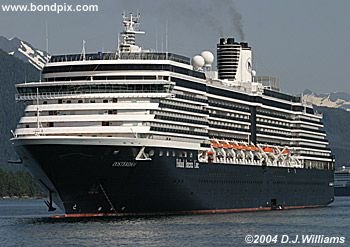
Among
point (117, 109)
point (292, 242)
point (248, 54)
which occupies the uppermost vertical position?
point (248, 54)

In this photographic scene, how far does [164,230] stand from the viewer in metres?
84.1

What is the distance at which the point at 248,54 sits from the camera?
133m

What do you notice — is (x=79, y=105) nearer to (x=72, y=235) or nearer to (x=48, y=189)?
(x=48, y=189)

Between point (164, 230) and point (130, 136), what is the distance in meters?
13.3

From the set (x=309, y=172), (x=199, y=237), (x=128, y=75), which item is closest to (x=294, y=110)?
(x=309, y=172)

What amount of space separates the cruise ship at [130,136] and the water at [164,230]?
7.53 ft

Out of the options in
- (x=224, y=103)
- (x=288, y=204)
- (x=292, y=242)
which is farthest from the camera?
(x=288, y=204)

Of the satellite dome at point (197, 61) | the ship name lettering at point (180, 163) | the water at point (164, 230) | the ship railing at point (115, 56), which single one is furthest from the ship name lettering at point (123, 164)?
the satellite dome at point (197, 61)

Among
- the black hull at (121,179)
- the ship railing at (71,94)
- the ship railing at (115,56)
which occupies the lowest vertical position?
the black hull at (121,179)

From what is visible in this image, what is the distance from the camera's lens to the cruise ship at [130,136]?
94500 millimetres

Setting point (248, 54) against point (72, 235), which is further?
point (248, 54)

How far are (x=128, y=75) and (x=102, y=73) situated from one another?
Result: 220 centimetres

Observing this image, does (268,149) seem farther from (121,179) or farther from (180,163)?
(121,179)

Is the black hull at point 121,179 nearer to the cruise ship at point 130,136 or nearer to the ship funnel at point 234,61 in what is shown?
the cruise ship at point 130,136
